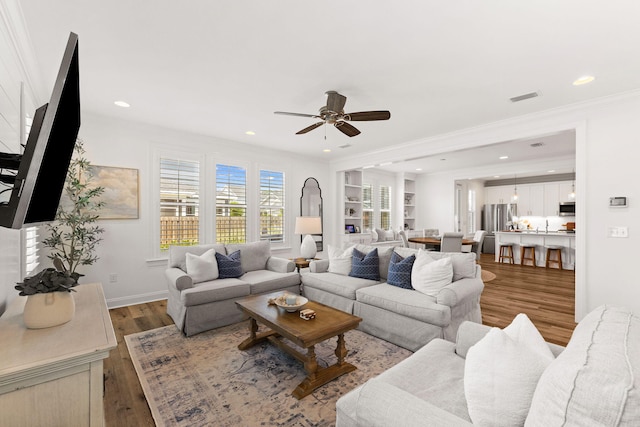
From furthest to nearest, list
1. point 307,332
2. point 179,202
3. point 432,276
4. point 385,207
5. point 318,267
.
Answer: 1. point 385,207
2. point 179,202
3. point 318,267
4. point 432,276
5. point 307,332

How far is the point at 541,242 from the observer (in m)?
7.32

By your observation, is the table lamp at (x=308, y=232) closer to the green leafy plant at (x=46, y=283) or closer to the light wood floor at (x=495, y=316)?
the light wood floor at (x=495, y=316)

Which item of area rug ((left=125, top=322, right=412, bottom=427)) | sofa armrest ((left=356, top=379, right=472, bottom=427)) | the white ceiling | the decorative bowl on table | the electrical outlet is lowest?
area rug ((left=125, top=322, right=412, bottom=427))

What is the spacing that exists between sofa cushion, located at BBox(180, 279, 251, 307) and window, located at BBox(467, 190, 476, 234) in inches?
343

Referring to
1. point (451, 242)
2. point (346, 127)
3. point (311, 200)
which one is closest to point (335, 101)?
point (346, 127)

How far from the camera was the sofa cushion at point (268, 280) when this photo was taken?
368 centimetres

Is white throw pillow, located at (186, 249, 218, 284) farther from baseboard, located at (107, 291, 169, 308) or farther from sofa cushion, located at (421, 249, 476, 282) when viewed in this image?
sofa cushion, located at (421, 249, 476, 282)

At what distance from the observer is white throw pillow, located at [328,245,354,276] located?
13.1 ft

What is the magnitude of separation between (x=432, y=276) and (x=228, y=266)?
2499 millimetres

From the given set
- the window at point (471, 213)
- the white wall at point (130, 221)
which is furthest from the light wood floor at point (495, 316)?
the window at point (471, 213)

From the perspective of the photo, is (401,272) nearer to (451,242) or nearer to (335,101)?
(335,101)

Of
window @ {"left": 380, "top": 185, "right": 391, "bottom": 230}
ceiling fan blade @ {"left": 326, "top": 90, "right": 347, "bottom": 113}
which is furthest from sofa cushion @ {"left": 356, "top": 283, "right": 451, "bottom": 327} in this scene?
window @ {"left": 380, "top": 185, "right": 391, "bottom": 230}

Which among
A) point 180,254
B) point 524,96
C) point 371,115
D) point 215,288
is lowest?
point 215,288

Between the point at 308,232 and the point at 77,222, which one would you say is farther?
the point at 308,232
